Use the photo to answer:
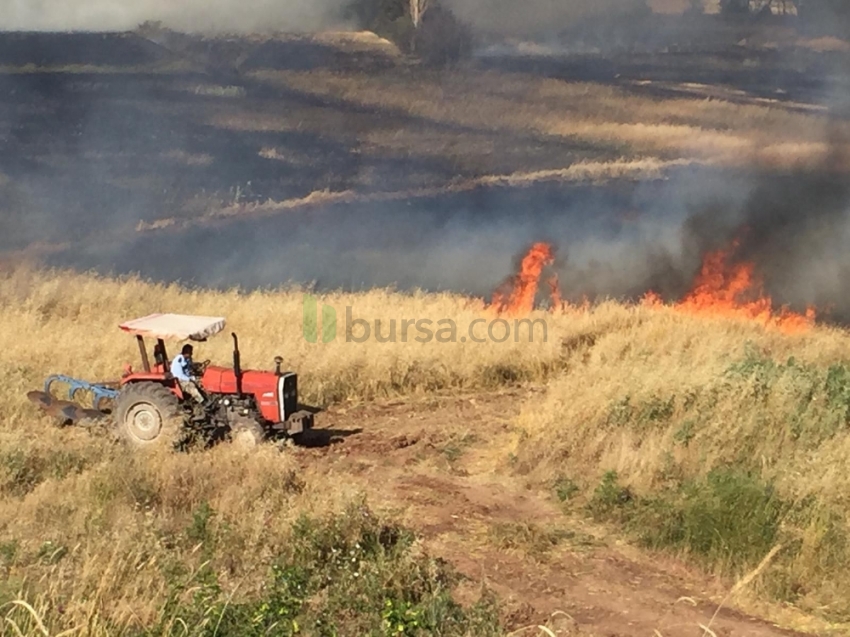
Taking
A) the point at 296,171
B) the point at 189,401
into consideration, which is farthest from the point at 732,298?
the point at 296,171

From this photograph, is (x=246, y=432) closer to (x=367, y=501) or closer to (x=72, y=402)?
(x=367, y=501)

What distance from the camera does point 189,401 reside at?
11.6 m

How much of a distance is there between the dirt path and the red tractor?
79 centimetres

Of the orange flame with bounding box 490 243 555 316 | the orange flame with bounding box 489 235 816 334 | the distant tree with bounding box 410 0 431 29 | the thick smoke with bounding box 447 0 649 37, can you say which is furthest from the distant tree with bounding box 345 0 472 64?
the orange flame with bounding box 489 235 816 334

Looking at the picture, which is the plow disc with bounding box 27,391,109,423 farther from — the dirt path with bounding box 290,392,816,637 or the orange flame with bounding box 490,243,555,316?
the orange flame with bounding box 490,243,555,316

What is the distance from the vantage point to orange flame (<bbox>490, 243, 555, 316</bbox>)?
19.6 metres

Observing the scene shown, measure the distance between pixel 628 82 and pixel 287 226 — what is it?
48.7 feet

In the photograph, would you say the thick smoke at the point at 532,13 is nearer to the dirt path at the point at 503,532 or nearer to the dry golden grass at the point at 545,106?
the dry golden grass at the point at 545,106

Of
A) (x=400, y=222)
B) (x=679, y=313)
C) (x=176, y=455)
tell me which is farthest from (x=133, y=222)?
(x=176, y=455)

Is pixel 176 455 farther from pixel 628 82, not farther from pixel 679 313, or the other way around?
pixel 628 82

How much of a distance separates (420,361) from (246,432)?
4.36 m

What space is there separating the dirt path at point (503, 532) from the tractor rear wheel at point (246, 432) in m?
0.76

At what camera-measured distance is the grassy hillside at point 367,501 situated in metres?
6.94

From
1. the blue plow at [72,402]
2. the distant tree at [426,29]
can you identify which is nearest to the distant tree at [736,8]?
the distant tree at [426,29]
